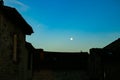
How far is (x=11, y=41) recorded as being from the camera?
10.1 m

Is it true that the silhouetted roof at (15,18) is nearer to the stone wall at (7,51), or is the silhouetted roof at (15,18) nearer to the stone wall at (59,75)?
the stone wall at (7,51)

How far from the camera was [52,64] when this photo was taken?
3184 centimetres

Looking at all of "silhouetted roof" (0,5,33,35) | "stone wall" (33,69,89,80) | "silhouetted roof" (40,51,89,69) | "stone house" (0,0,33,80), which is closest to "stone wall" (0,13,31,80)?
"stone house" (0,0,33,80)

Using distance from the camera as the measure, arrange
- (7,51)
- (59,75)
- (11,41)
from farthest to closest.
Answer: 1. (59,75)
2. (11,41)
3. (7,51)

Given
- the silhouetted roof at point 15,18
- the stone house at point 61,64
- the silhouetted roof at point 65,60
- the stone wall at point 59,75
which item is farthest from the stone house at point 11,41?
the silhouetted roof at point 65,60

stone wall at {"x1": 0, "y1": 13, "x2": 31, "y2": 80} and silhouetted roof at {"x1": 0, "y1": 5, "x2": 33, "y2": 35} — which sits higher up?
silhouetted roof at {"x1": 0, "y1": 5, "x2": 33, "y2": 35}

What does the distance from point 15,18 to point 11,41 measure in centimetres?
102

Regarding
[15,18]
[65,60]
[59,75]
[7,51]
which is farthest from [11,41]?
[65,60]

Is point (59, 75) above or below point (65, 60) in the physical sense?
below

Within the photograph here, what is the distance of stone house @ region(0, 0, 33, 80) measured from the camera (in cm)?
889

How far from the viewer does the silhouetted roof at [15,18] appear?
8.90 meters

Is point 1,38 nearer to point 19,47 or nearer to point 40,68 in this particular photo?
point 19,47

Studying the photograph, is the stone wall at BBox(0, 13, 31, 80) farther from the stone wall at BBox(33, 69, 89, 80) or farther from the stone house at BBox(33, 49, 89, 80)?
the stone house at BBox(33, 49, 89, 80)

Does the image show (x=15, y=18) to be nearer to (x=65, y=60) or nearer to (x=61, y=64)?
(x=65, y=60)
